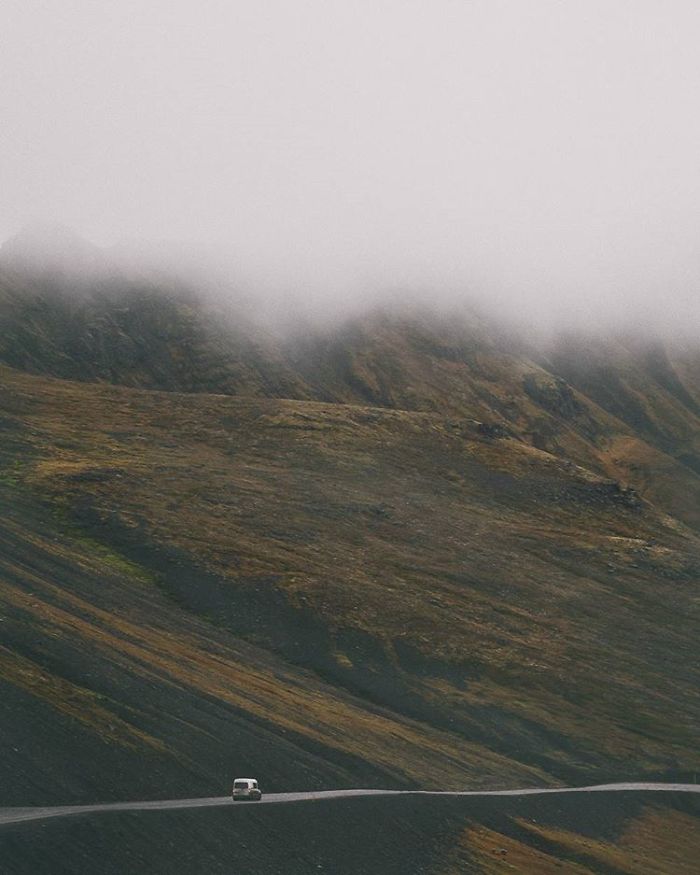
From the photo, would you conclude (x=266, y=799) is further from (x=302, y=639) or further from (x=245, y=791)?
(x=302, y=639)

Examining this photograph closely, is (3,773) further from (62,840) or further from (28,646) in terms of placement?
(28,646)

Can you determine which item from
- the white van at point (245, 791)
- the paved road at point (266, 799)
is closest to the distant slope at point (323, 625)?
the paved road at point (266, 799)

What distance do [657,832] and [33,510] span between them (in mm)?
93570

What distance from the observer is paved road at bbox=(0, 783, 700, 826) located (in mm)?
56978

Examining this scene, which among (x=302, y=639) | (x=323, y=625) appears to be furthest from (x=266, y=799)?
(x=323, y=625)

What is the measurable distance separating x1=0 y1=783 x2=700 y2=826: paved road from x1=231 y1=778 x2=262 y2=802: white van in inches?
21.1

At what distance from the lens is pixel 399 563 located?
559ft

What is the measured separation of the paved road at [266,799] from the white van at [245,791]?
537 millimetres

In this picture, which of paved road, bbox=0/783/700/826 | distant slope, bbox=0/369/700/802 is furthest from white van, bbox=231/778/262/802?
distant slope, bbox=0/369/700/802

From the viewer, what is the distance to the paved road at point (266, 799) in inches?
2243

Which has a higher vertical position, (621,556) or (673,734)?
(621,556)

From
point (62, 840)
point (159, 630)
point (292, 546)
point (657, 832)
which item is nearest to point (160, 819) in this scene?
point (62, 840)

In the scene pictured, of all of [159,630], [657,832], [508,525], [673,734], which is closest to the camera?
[657,832]

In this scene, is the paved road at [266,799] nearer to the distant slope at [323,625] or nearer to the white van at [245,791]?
the white van at [245,791]
